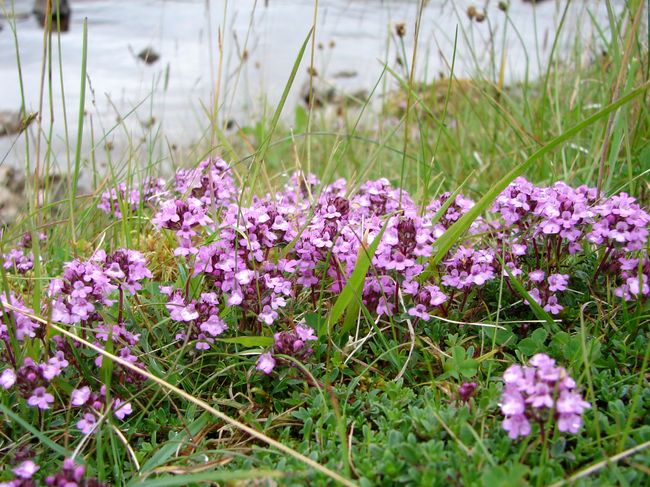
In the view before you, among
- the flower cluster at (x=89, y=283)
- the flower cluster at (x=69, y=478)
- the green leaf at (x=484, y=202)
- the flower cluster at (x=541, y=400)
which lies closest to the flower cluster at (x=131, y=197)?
the flower cluster at (x=89, y=283)

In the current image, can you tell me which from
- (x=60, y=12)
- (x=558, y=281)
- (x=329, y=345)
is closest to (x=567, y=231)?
(x=558, y=281)

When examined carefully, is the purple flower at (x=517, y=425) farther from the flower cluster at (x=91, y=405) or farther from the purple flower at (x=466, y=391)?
the flower cluster at (x=91, y=405)

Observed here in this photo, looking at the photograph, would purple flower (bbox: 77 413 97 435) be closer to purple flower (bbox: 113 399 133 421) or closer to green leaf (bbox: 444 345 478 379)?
purple flower (bbox: 113 399 133 421)

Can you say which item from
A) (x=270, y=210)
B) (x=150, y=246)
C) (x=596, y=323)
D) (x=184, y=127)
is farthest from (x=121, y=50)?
(x=596, y=323)

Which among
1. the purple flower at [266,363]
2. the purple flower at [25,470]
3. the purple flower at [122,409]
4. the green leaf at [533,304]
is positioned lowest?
the purple flower at [25,470]

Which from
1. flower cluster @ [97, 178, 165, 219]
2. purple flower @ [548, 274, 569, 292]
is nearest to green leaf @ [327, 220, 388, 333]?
purple flower @ [548, 274, 569, 292]

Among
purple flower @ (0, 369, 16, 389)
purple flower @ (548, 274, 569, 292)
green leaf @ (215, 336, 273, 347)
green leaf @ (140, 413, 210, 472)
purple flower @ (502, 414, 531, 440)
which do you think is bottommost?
green leaf @ (140, 413, 210, 472)

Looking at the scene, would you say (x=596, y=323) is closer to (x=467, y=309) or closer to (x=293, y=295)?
(x=467, y=309)
